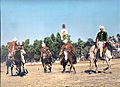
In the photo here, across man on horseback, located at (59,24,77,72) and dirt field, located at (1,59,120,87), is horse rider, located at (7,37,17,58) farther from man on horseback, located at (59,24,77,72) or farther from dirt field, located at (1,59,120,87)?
man on horseback, located at (59,24,77,72)

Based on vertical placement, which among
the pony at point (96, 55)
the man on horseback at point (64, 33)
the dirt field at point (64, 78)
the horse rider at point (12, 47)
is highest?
the man on horseback at point (64, 33)

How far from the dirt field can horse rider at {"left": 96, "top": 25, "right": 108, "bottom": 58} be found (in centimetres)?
19

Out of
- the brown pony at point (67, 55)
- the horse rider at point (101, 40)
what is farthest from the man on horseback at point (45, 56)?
the horse rider at point (101, 40)

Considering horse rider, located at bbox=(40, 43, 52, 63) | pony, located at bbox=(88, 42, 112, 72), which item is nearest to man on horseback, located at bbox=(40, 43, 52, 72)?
horse rider, located at bbox=(40, 43, 52, 63)

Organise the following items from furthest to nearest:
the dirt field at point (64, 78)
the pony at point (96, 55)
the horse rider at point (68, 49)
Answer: the horse rider at point (68, 49) → the pony at point (96, 55) → the dirt field at point (64, 78)

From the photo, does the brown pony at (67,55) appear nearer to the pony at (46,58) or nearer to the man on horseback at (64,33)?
the man on horseback at (64,33)

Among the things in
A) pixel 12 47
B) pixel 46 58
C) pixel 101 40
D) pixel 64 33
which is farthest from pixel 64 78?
pixel 12 47

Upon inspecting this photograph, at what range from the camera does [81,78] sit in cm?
768

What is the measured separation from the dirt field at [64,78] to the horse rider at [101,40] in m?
0.19

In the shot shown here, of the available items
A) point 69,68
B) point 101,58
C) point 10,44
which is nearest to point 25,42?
point 10,44

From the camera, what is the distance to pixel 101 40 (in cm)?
782

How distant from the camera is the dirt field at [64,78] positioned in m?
7.32

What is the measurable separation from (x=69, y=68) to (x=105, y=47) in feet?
2.88

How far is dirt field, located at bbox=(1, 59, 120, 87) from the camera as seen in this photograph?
24.0ft
